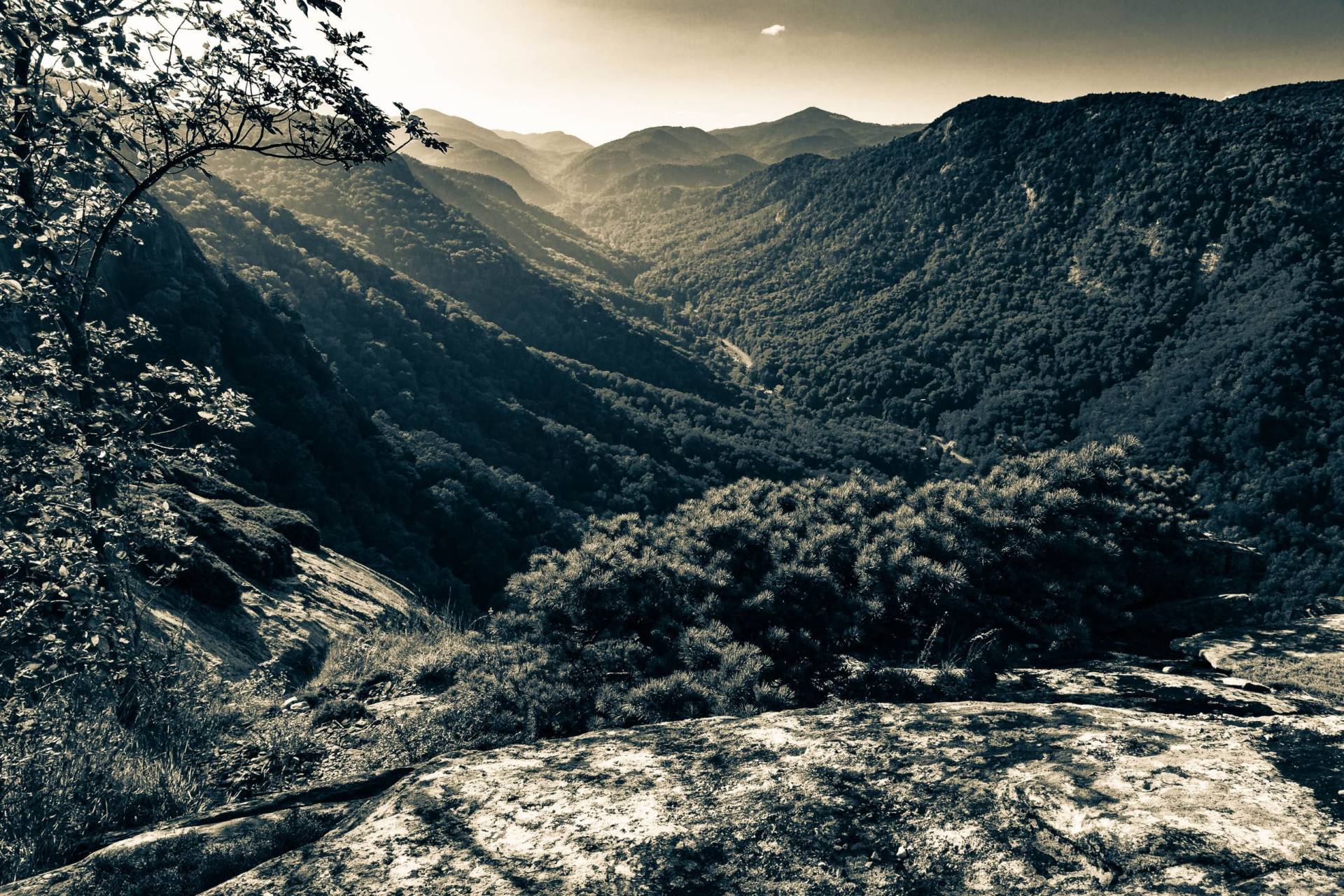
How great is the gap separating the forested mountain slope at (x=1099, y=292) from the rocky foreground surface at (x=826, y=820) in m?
81.9

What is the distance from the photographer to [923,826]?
246 centimetres

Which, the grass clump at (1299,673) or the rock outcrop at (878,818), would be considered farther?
the grass clump at (1299,673)

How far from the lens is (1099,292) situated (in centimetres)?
11212

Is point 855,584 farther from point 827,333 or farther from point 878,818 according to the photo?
point 827,333

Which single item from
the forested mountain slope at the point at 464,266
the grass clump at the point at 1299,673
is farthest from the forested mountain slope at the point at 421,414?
the grass clump at the point at 1299,673

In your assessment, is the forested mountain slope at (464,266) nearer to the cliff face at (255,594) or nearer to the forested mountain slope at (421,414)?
the forested mountain slope at (421,414)

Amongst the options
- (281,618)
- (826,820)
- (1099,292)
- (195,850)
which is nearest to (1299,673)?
(826,820)

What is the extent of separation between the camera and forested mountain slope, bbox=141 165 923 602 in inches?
1499

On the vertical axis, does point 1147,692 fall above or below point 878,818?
below

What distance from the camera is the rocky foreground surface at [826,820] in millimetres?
2184

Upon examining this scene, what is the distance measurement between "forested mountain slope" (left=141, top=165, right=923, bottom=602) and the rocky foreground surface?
103 ft

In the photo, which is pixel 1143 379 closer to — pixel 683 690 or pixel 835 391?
pixel 835 391

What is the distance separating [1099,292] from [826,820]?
137 metres

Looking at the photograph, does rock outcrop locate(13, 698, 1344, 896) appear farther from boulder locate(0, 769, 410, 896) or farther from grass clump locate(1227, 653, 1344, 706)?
grass clump locate(1227, 653, 1344, 706)
